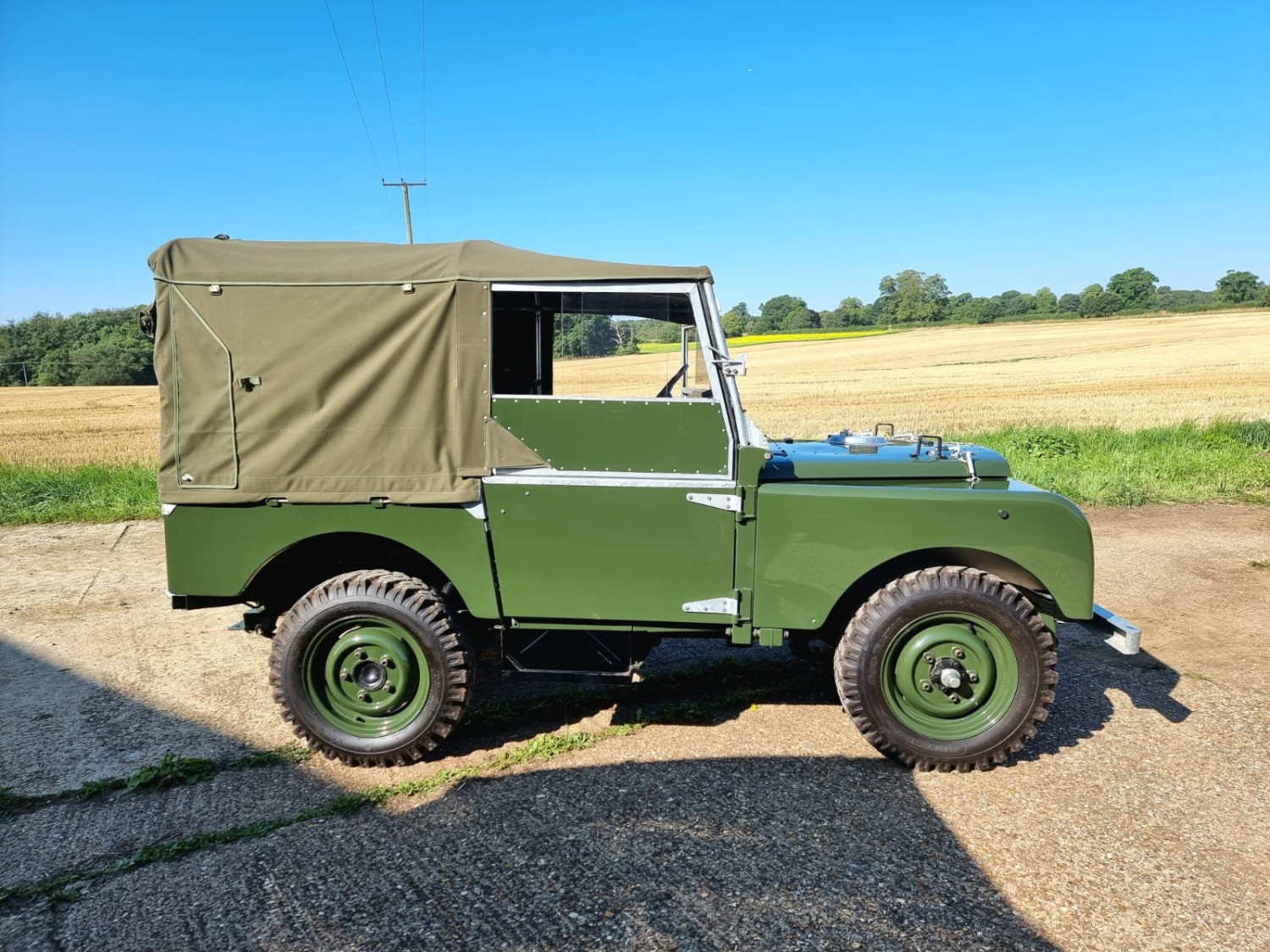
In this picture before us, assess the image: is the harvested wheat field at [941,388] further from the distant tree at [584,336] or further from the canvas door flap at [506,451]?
the canvas door flap at [506,451]

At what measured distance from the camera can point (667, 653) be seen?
17.9 feet

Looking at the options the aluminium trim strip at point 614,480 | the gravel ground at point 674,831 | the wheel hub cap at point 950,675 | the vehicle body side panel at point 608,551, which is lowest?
the gravel ground at point 674,831

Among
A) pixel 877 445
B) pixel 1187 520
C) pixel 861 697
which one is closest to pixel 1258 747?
pixel 861 697

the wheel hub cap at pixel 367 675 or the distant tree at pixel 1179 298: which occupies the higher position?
the distant tree at pixel 1179 298

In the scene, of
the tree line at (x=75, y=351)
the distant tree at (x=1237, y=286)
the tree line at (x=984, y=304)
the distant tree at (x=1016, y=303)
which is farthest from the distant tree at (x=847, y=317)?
the tree line at (x=75, y=351)

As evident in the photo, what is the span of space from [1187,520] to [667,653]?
24.8ft

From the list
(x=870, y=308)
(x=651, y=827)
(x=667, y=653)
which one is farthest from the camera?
(x=870, y=308)

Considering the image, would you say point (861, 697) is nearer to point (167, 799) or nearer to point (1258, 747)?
point (1258, 747)

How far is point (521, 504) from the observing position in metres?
3.64

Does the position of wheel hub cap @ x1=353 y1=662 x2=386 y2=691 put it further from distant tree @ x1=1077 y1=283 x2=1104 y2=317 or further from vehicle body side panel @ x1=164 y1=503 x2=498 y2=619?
distant tree @ x1=1077 y1=283 x2=1104 y2=317

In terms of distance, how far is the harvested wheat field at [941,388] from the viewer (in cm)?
1652

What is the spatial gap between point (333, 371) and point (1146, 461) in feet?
39.5

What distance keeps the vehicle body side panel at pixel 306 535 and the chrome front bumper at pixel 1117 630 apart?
10.2ft

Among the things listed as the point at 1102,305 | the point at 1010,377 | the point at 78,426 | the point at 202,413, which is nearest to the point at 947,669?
the point at 202,413
